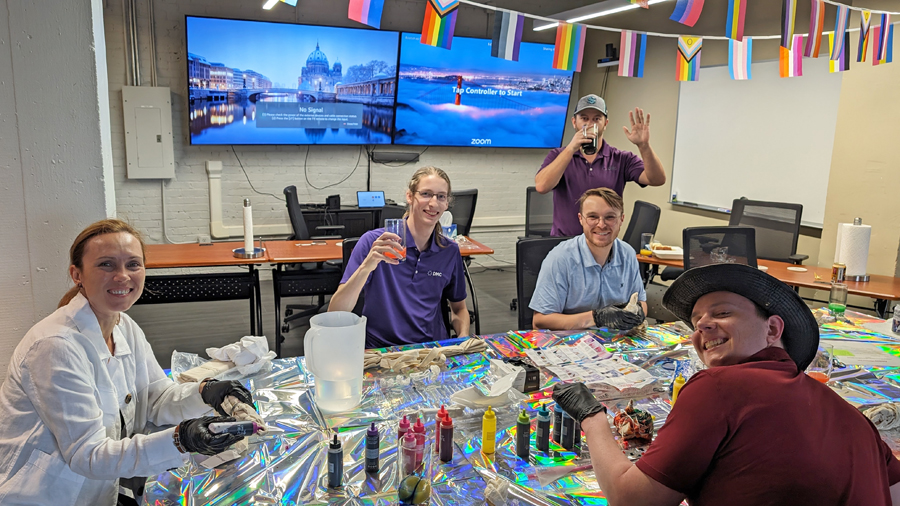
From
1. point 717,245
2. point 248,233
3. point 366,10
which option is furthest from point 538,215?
point 366,10

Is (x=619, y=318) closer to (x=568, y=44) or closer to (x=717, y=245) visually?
(x=568, y=44)

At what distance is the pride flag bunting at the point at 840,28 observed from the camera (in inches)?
141

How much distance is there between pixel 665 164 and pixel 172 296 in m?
5.06

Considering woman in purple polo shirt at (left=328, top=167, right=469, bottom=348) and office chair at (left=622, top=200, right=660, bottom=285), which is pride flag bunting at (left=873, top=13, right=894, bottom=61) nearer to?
office chair at (left=622, top=200, right=660, bottom=285)

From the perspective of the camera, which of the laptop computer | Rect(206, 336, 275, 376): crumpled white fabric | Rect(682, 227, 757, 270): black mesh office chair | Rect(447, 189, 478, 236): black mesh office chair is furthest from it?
the laptop computer

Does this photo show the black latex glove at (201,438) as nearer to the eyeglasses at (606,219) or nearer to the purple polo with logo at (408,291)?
the purple polo with logo at (408,291)

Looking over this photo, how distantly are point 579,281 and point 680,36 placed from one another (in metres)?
1.84

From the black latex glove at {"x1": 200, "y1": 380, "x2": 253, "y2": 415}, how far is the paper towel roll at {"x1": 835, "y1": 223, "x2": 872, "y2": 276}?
11.9 feet

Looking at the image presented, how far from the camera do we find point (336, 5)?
6.25 m

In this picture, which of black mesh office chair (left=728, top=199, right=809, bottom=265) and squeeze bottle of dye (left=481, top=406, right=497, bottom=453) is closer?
squeeze bottle of dye (left=481, top=406, right=497, bottom=453)

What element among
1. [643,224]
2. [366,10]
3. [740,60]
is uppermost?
[740,60]

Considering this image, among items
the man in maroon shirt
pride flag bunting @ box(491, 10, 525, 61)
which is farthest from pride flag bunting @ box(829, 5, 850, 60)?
the man in maroon shirt

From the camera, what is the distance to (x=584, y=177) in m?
3.53

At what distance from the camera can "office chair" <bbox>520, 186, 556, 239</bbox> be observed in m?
5.25
